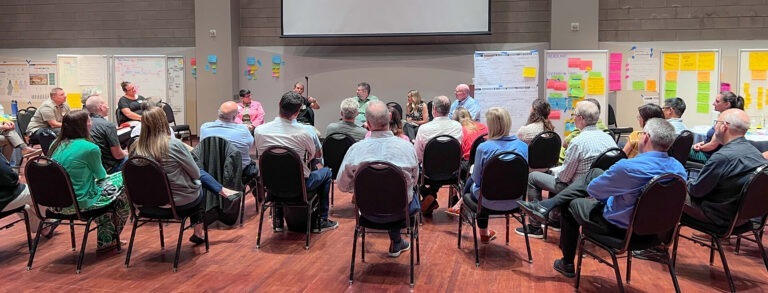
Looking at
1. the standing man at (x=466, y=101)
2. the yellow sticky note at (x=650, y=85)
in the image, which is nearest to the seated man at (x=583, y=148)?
the standing man at (x=466, y=101)

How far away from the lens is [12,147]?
7.17m

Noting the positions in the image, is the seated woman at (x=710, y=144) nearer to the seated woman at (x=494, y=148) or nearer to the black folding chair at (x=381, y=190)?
the seated woman at (x=494, y=148)

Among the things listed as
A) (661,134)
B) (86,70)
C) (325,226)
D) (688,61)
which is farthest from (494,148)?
(86,70)

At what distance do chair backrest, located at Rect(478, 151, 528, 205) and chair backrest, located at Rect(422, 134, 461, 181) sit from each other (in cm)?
91

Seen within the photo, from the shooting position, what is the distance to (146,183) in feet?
11.9

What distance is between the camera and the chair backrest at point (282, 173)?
4.02 meters

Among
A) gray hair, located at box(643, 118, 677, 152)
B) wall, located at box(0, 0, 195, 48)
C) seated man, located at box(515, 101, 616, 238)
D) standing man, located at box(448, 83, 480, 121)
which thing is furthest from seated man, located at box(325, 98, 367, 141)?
wall, located at box(0, 0, 195, 48)

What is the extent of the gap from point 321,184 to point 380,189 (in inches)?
44.3

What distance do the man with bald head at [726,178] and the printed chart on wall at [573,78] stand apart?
4671 millimetres

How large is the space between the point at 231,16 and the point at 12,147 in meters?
4.22

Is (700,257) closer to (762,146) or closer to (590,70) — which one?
(762,146)

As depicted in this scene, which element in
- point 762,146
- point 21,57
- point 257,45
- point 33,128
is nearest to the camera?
point 762,146

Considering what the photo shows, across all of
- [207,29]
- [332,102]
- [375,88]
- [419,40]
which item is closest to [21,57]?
[207,29]

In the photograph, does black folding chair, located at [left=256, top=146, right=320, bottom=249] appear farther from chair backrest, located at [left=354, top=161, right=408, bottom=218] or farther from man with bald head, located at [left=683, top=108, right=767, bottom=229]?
man with bald head, located at [left=683, top=108, right=767, bottom=229]
